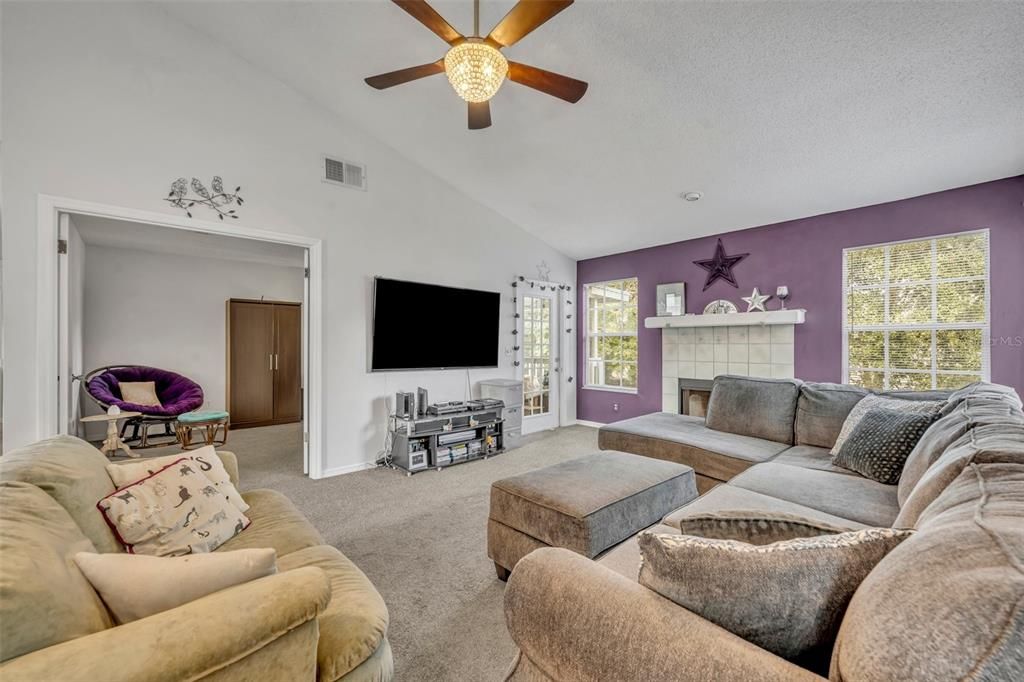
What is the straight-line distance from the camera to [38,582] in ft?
2.62

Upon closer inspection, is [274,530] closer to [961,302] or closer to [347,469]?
[347,469]

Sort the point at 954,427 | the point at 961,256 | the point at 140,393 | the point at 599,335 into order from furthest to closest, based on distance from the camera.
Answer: the point at 599,335
the point at 140,393
the point at 961,256
the point at 954,427

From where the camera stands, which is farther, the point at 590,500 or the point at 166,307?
the point at 166,307

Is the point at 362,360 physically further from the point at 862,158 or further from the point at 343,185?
the point at 862,158

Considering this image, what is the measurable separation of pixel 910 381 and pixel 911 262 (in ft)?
3.47

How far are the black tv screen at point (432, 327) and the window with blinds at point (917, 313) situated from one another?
11.8 ft

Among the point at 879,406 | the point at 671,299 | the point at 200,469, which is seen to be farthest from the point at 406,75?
the point at 671,299

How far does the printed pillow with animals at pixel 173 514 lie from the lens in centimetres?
137

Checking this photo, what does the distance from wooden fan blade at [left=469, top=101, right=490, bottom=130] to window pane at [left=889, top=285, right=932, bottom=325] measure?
3.94 metres

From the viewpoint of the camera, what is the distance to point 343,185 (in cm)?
385

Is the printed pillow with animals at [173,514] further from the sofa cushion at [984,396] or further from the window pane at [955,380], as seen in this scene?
the window pane at [955,380]

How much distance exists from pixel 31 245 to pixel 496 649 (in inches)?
143

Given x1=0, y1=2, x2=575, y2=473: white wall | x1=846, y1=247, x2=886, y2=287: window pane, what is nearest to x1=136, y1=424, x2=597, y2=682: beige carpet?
x1=0, y1=2, x2=575, y2=473: white wall

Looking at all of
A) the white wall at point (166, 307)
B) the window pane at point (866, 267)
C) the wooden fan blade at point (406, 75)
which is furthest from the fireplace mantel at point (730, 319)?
the white wall at point (166, 307)
